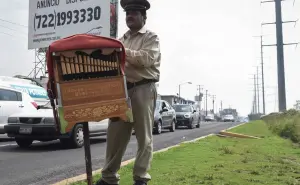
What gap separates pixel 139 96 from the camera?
132 inches

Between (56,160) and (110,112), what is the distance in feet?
17.5

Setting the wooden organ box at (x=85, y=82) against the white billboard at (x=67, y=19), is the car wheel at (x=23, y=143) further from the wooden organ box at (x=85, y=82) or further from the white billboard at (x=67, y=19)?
the white billboard at (x=67, y=19)

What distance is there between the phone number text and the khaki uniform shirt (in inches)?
680

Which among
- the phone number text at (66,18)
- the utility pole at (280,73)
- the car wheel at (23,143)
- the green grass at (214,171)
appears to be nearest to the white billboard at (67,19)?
the phone number text at (66,18)

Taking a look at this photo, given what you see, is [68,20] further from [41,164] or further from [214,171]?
[214,171]

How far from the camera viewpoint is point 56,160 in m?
7.66

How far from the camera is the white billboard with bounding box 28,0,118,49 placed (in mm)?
20000

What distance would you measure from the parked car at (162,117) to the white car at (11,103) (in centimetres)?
579

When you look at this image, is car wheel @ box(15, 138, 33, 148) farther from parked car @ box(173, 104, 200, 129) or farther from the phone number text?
parked car @ box(173, 104, 200, 129)

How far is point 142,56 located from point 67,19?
63.2 feet

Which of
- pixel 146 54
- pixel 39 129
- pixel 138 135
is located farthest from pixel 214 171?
pixel 39 129

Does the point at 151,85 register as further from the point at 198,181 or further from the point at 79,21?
the point at 79,21

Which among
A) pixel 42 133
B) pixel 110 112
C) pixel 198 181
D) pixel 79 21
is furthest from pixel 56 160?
pixel 79 21

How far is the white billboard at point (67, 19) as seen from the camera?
20000 mm
